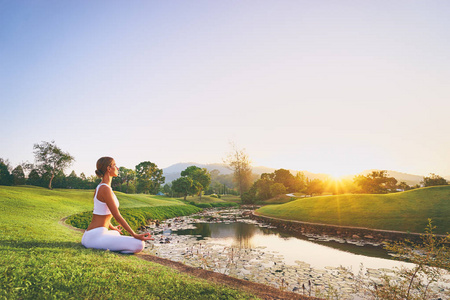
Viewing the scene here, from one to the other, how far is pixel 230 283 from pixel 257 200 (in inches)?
2435

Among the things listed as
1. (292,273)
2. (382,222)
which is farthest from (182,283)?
(382,222)

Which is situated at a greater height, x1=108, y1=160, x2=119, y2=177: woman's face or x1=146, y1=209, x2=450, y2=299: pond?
x1=108, y1=160, x2=119, y2=177: woman's face

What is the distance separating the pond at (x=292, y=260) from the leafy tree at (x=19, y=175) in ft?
223

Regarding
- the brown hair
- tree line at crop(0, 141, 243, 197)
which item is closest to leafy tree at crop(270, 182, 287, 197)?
tree line at crop(0, 141, 243, 197)

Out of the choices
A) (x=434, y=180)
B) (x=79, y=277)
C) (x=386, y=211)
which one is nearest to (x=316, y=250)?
(x=386, y=211)

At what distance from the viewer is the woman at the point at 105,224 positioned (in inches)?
215

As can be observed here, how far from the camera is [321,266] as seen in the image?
35.4 feet

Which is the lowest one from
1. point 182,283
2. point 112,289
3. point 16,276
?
point 182,283

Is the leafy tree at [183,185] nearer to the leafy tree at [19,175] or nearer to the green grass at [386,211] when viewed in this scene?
the green grass at [386,211]

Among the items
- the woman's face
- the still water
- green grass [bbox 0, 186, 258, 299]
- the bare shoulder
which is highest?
the woman's face

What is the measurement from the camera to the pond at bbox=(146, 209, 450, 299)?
8555 millimetres

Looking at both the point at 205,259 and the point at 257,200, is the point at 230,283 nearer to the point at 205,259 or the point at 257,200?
the point at 205,259

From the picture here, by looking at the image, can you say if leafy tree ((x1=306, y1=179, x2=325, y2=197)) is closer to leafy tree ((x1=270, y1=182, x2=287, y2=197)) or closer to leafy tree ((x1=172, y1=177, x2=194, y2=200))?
leafy tree ((x1=270, y1=182, x2=287, y2=197))

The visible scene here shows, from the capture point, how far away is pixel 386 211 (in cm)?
1909
